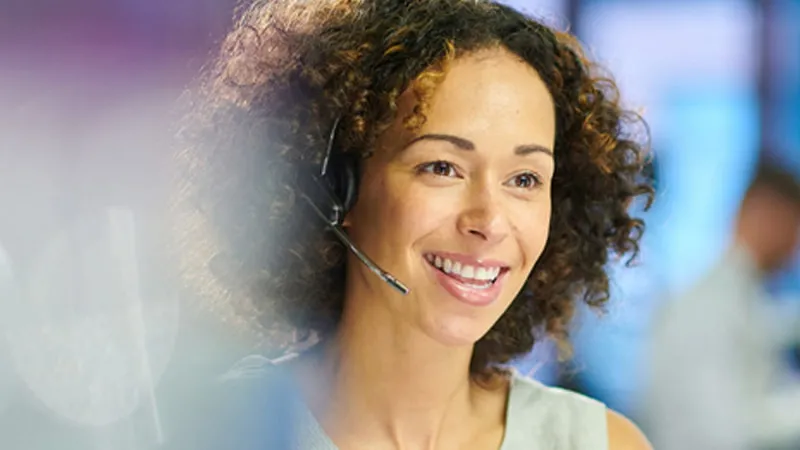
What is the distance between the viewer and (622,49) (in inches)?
112

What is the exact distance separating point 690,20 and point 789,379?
117 centimetres

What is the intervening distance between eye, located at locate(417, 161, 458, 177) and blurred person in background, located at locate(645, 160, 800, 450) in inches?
Result: 44.8

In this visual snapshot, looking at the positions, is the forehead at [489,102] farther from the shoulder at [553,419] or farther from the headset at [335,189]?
the shoulder at [553,419]

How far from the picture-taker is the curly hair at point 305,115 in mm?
889

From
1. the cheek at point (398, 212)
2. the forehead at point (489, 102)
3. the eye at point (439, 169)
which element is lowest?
the cheek at point (398, 212)

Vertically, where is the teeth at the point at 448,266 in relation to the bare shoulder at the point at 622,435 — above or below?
above

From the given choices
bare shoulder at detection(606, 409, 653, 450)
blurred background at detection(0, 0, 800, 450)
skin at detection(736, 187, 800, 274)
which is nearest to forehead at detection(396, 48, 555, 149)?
blurred background at detection(0, 0, 800, 450)

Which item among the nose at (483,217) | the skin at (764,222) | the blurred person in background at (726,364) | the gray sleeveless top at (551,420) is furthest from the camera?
the skin at (764,222)

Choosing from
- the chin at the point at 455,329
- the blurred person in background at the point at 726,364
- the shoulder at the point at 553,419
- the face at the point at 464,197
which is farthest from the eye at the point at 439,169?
the blurred person in background at the point at 726,364

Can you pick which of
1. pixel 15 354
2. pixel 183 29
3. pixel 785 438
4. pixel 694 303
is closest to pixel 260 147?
pixel 183 29

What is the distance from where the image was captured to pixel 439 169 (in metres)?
0.87

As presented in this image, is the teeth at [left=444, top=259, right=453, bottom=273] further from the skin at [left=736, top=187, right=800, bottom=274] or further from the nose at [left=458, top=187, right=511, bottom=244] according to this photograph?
the skin at [left=736, top=187, right=800, bottom=274]

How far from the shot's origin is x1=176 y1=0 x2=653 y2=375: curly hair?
35.0 inches

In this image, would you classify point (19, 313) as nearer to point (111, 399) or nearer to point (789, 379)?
point (111, 399)
